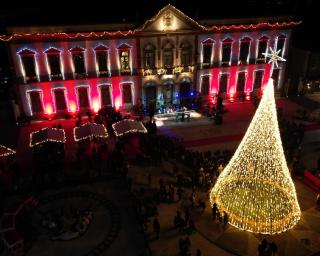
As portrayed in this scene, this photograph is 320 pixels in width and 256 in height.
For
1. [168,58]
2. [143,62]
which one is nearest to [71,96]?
[143,62]

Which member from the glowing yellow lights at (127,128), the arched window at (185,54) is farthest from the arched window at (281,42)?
the glowing yellow lights at (127,128)

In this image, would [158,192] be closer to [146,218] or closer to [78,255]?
[146,218]

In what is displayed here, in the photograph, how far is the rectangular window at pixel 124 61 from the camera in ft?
112

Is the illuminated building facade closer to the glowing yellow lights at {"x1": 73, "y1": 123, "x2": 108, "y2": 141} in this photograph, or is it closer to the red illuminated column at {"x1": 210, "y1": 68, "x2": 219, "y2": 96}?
the red illuminated column at {"x1": 210, "y1": 68, "x2": 219, "y2": 96}

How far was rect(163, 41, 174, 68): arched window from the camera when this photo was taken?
3491cm

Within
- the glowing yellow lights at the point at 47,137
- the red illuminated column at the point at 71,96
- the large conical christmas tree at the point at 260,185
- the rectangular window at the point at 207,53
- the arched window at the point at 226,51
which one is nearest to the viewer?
the large conical christmas tree at the point at 260,185

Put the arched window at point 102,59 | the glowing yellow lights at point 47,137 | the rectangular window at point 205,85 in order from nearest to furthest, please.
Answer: the glowing yellow lights at point 47,137 → the arched window at point 102,59 → the rectangular window at point 205,85

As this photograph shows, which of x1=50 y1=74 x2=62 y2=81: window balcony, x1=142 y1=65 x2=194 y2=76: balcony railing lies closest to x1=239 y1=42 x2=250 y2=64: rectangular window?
x1=142 y1=65 x2=194 y2=76: balcony railing

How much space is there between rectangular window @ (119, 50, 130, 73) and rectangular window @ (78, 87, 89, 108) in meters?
4.33

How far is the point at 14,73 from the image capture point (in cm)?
3195

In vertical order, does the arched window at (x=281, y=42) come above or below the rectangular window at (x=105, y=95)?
above

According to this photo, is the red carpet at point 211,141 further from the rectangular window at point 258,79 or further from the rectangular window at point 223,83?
the rectangular window at point 258,79

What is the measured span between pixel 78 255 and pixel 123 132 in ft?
36.8

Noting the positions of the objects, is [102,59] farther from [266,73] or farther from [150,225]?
[150,225]
